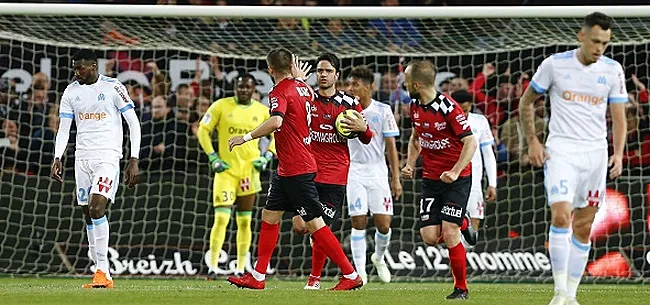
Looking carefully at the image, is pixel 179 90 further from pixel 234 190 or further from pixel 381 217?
pixel 381 217

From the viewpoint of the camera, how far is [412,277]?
14062 mm

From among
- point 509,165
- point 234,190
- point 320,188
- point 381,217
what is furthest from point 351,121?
point 509,165

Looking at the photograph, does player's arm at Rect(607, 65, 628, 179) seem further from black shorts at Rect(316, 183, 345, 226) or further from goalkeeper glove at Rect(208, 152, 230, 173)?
goalkeeper glove at Rect(208, 152, 230, 173)

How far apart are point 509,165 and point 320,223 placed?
5142 mm

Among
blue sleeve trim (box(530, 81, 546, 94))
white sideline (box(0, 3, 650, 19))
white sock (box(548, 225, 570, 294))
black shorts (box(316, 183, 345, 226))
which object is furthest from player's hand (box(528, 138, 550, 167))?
white sideline (box(0, 3, 650, 19))

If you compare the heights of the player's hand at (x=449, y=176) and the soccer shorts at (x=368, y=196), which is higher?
the player's hand at (x=449, y=176)

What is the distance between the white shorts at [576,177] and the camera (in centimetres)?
801

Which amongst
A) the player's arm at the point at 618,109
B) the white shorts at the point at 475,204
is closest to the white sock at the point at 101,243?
the white shorts at the point at 475,204

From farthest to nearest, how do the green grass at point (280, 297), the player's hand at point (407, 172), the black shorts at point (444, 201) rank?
the player's hand at point (407, 172), the black shorts at point (444, 201), the green grass at point (280, 297)

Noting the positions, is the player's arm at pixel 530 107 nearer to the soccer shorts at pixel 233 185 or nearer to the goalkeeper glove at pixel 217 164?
the goalkeeper glove at pixel 217 164

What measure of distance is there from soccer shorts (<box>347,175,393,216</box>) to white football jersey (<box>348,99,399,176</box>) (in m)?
0.19

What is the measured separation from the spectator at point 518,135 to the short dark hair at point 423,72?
17.2ft

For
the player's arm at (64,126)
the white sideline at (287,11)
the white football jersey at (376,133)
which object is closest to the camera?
the player's arm at (64,126)

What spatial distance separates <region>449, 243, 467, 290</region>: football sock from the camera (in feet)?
31.2
